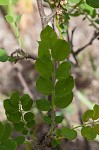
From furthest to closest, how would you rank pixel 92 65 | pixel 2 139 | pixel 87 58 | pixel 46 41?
pixel 87 58, pixel 92 65, pixel 2 139, pixel 46 41

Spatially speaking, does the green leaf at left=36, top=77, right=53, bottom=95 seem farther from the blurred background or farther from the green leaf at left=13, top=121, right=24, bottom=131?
the blurred background

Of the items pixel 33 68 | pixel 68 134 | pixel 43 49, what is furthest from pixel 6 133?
pixel 33 68

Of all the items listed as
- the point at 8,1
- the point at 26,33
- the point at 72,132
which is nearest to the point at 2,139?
the point at 72,132

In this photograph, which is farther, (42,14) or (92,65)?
(92,65)

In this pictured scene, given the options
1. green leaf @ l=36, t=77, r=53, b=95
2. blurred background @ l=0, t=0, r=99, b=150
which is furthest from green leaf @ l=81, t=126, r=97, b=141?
blurred background @ l=0, t=0, r=99, b=150

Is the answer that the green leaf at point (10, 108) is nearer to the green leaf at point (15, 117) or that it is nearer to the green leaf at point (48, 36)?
the green leaf at point (15, 117)

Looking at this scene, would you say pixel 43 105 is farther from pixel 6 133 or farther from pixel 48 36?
pixel 48 36

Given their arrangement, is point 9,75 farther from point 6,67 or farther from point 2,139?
point 2,139
